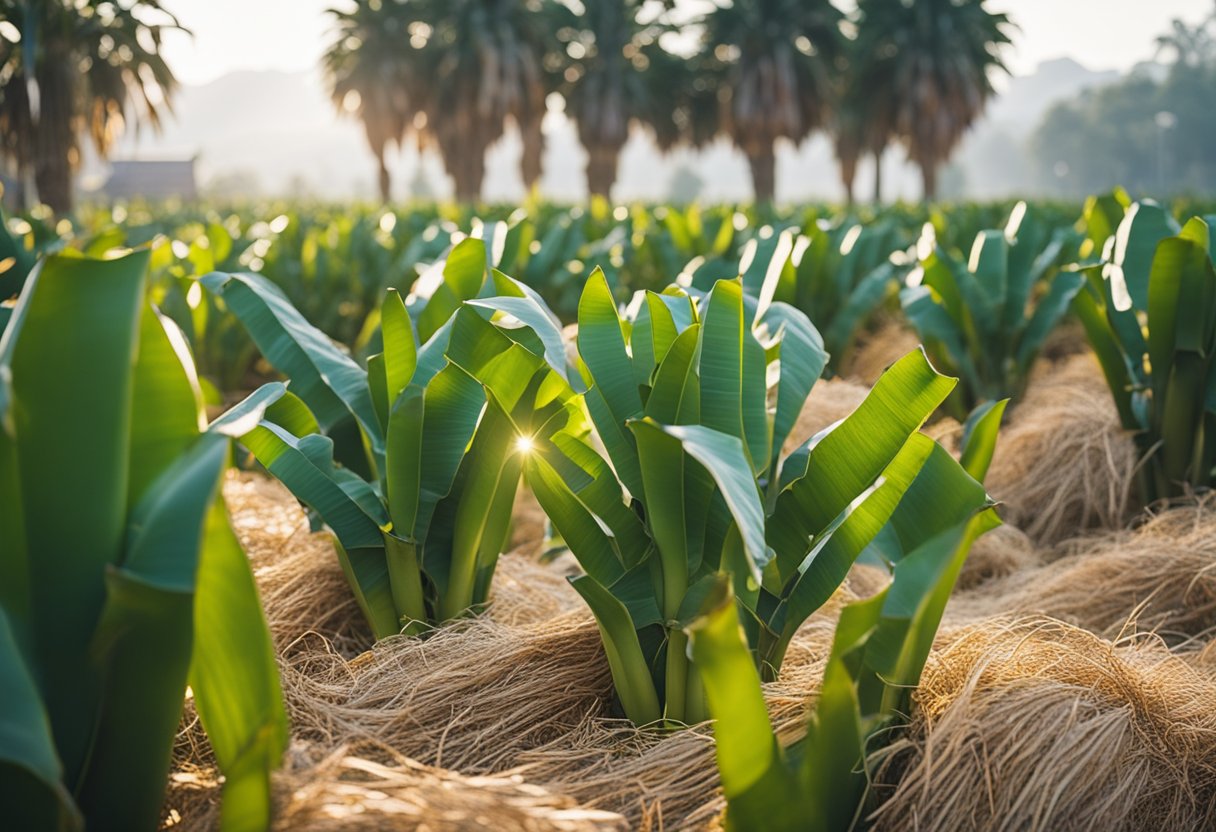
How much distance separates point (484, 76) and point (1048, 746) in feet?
101

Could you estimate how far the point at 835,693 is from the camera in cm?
107

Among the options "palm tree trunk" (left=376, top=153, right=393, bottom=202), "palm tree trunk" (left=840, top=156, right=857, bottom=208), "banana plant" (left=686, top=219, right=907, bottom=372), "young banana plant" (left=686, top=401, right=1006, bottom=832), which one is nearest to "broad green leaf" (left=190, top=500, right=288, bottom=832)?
"young banana plant" (left=686, top=401, right=1006, bottom=832)

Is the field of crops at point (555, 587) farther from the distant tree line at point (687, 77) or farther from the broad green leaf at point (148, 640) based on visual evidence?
the distant tree line at point (687, 77)

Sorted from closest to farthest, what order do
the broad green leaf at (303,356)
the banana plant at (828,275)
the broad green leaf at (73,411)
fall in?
the broad green leaf at (73,411) < the broad green leaf at (303,356) < the banana plant at (828,275)

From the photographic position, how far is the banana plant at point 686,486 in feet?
4.39

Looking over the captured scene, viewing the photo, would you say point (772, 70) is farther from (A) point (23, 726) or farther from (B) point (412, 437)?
(A) point (23, 726)

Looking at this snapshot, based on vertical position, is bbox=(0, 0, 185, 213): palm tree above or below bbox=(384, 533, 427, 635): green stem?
above

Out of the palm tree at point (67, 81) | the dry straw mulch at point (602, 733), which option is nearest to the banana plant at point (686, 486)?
the dry straw mulch at point (602, 733)

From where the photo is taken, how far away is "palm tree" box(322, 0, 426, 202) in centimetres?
3591

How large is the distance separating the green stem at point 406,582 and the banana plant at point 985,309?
190 cm

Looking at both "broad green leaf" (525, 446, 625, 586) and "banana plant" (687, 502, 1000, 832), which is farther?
"broad green leaf" (525, 446, 625, 586)

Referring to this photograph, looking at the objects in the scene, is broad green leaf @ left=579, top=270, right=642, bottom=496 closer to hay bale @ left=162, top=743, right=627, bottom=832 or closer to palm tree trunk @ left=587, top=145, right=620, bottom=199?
hay bale @ left=162, top=743, right=627, bottom=832

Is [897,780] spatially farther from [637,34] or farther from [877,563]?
[637,34]

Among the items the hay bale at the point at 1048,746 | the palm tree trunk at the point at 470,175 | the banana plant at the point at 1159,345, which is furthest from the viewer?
the palm tree trunk at the point at 470,175
